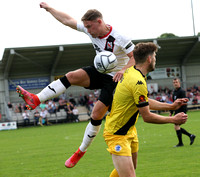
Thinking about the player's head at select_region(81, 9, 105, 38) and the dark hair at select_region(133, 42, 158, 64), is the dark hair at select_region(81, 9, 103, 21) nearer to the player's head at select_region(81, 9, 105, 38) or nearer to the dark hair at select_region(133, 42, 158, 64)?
the player's head at select_region(81, 9, 105, 38)

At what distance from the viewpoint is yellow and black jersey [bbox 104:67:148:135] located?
477cm

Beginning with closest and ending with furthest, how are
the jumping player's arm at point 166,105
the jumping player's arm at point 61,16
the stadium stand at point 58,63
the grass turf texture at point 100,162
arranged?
the jumping player's arm at point 166,105 < the jumping player's arm at point 61,16 < the grass turf texture at point 100,162 < the stadium stand at point 58,63

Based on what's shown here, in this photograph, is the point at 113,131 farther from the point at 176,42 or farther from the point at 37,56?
the point at 176,42

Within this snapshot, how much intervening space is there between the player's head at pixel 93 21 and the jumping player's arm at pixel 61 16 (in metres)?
0.63

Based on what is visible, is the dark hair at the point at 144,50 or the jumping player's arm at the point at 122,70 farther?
the jumping player's arm at the point at 122,70

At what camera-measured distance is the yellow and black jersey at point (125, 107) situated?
15.7ft

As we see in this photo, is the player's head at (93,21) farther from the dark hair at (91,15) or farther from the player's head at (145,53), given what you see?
the player's head at (145,53)

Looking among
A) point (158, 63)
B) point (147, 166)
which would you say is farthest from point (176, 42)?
point (147, 166)

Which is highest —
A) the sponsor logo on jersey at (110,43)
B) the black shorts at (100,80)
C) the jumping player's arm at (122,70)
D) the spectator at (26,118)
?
the sponsor logo on jersey at (110,43)

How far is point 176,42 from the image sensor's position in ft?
114

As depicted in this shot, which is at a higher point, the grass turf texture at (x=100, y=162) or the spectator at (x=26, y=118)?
the grass turf texture at (x=100, y=162)

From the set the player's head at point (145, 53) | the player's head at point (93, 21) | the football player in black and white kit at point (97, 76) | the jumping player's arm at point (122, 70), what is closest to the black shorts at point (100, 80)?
the football player in black and white kit at point (97, 76)

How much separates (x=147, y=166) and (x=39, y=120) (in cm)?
2227

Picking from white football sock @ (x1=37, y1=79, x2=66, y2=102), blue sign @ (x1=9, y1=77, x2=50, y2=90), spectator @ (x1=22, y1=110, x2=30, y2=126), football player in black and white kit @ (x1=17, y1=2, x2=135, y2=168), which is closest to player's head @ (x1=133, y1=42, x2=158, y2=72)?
football player in black and white kit @ (x1=17, y1=2, x2=135, y2=168)
